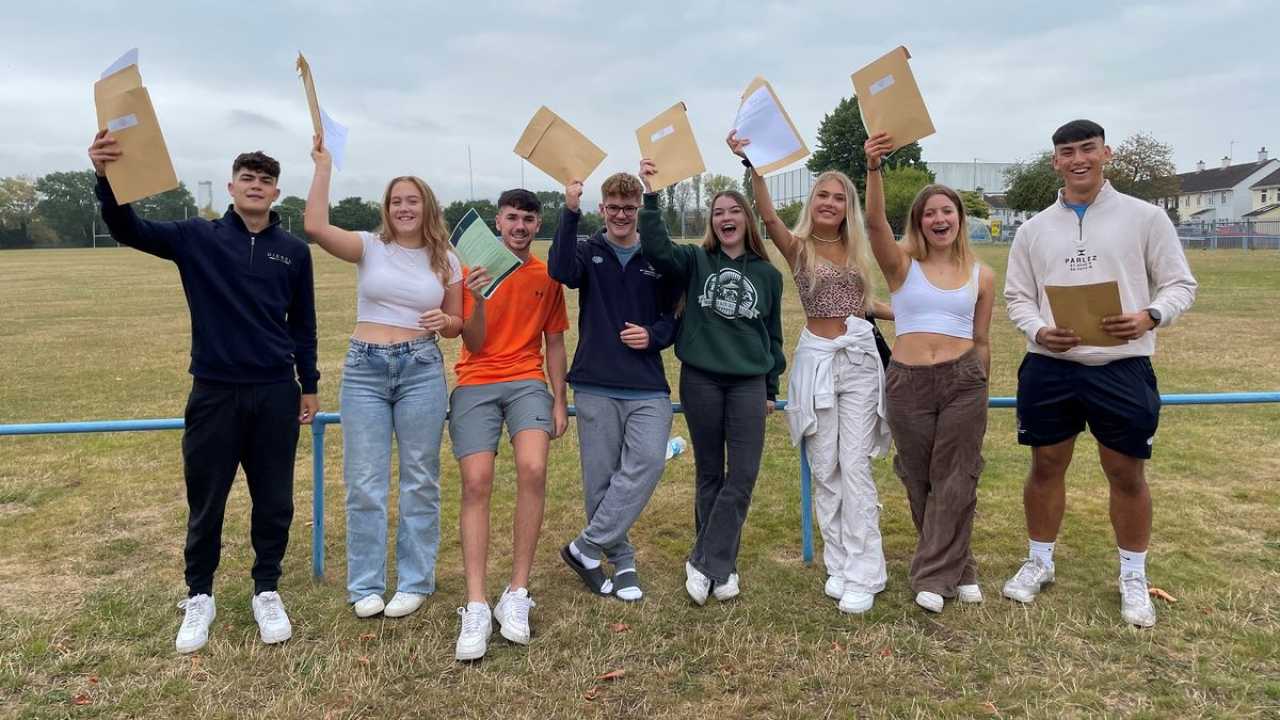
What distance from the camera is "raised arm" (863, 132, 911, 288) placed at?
3.78 m

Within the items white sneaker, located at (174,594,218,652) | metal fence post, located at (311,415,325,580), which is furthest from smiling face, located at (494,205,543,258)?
white sneaker, located at (174,594,218,652)

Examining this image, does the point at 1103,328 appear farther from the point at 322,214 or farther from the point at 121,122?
the point at 121,122

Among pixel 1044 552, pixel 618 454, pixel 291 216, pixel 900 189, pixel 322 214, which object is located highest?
pixel 900 189

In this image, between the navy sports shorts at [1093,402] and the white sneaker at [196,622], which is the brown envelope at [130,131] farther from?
the navy sports shorts at [1093,402]

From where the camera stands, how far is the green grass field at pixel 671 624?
313 cm

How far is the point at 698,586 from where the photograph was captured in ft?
13.1

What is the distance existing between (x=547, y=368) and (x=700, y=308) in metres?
0.84

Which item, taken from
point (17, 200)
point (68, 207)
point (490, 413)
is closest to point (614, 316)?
point (490, 413)

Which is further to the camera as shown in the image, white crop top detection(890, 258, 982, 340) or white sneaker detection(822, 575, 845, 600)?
white sneaker detection(822, 575, 845, 600)

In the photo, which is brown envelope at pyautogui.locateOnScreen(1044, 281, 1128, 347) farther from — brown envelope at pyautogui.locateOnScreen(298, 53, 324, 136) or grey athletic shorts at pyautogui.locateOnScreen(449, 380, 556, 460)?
brown envelope at pyautogui.locateOnScreen(298, 53, 324, 136)

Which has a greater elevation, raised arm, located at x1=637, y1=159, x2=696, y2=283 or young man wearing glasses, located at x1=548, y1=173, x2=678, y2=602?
raised arm, located at x1=637, y1=159, x2=696, y2=283

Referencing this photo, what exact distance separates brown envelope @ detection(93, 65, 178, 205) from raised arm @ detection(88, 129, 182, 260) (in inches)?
1.3

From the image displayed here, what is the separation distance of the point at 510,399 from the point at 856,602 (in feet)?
6.28

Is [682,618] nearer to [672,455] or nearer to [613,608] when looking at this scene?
[613,608]
